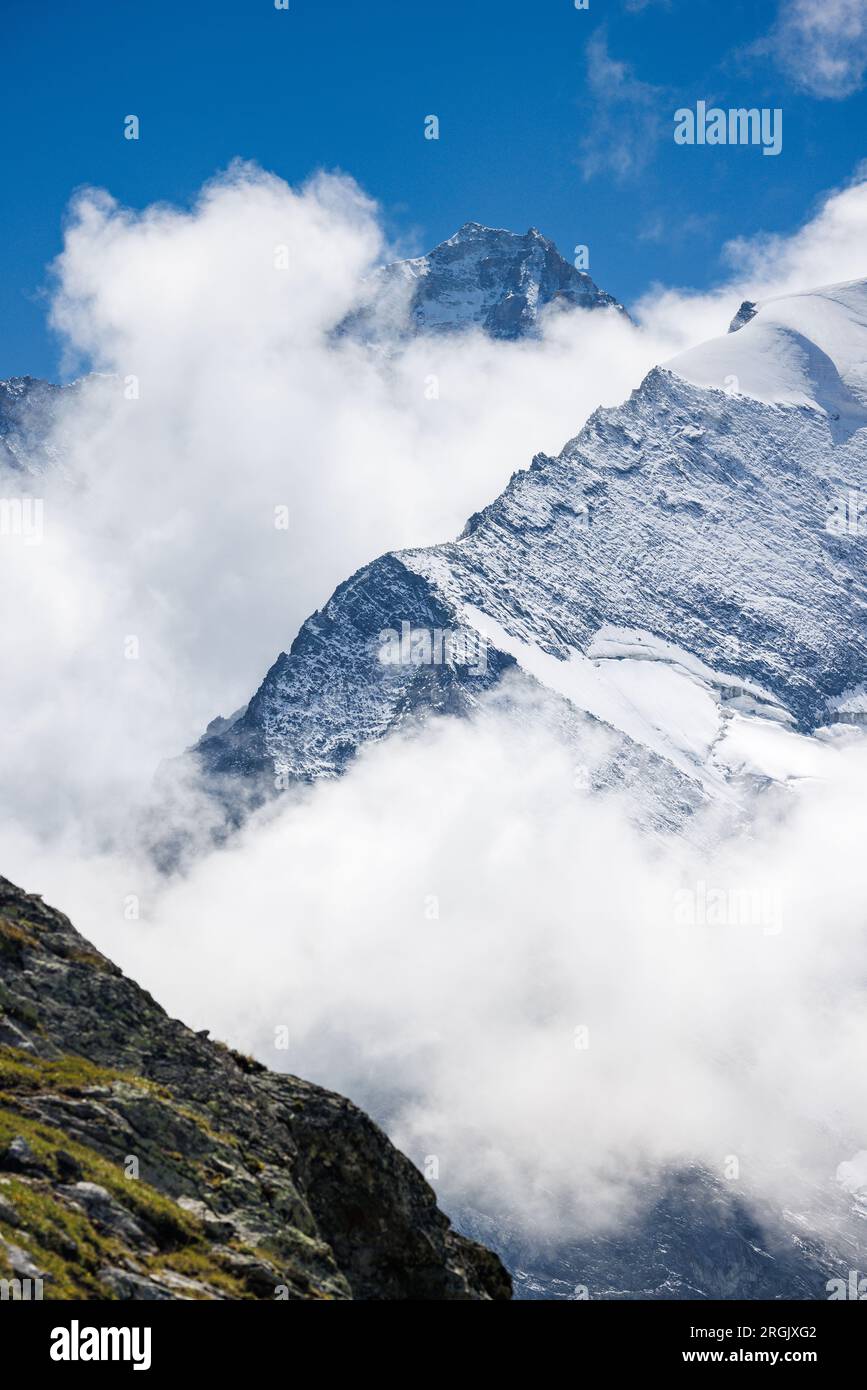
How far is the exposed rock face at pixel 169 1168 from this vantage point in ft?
111

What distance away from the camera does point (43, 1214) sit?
3262 centimetres

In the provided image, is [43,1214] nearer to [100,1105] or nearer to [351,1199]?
[100,1105]

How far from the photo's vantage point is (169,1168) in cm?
3775

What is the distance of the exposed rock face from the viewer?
1329 inches
